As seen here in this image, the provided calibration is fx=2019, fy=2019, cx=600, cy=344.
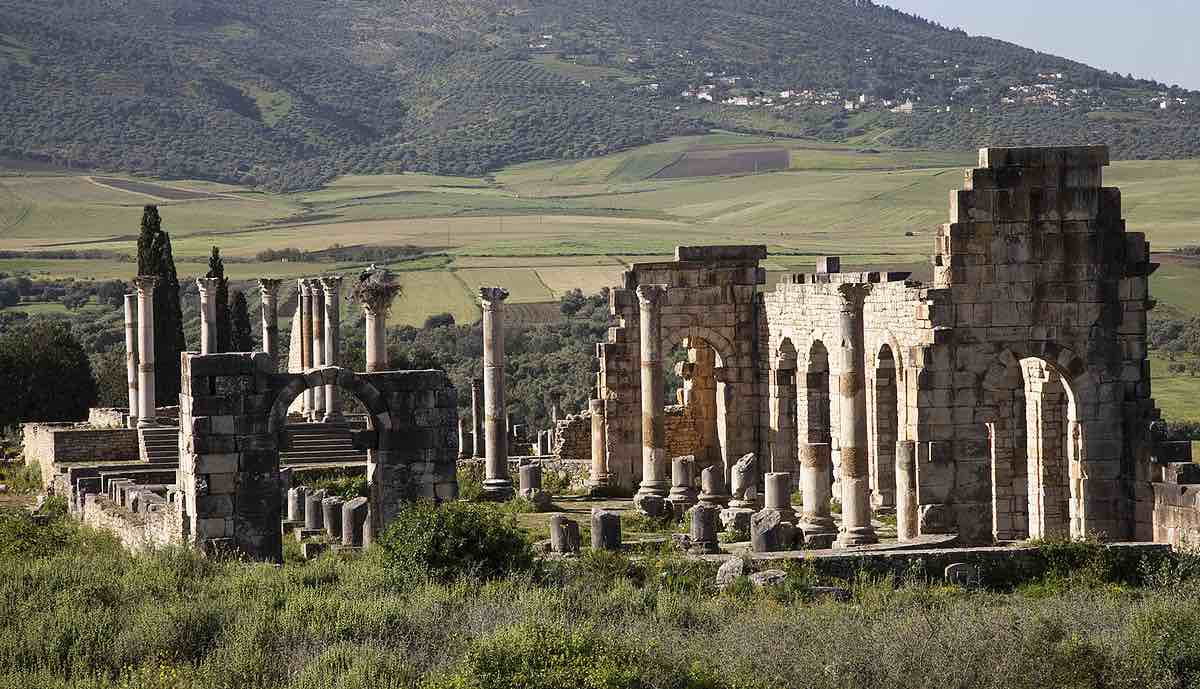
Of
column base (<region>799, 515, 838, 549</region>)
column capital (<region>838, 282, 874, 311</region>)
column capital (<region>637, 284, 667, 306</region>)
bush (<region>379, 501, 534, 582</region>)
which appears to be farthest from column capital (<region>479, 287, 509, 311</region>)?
bush (<region>379, 501, 534, 582</region>)

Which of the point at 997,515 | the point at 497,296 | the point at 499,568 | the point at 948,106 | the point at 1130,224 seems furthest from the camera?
the point at 948,106

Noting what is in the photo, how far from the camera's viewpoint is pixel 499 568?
2261cm

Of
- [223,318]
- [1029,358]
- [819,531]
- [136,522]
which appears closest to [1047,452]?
[1029,358]

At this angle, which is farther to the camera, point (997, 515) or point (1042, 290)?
point (997, 515)

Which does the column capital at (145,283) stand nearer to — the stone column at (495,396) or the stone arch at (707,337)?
the stone column at (495,396)

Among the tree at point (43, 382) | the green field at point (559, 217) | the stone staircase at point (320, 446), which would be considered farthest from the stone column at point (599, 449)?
the green field at point (559, 217)

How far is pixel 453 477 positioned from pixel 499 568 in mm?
4833

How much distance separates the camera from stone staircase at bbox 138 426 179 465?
42.7 m

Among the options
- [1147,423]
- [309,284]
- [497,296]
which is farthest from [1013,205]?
[309,284]

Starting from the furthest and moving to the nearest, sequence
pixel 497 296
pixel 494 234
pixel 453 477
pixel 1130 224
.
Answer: pixel 494 234, pixel 1130 224, pixel 497 296, pixel 453 477

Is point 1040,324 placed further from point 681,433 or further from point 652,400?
point 681,433

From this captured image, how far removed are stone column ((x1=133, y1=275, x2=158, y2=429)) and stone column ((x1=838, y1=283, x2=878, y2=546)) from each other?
2063cm

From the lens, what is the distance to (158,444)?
43.2 metres

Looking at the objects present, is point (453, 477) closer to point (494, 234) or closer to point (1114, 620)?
point (1114, 620)
